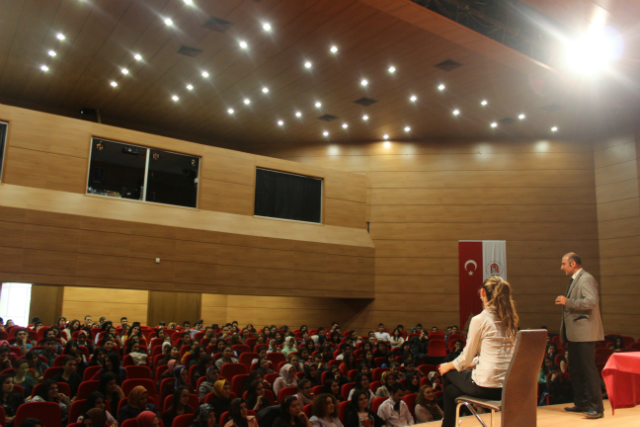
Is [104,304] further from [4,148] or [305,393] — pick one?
[305,393]

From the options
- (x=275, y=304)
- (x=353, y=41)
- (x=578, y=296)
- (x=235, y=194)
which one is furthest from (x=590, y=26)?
(x=275, y=304)

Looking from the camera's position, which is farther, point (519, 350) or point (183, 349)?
point (183, 349)

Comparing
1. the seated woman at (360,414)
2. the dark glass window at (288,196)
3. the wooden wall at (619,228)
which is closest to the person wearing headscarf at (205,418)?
the seated woman at (360,414)

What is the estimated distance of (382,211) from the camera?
15086 millimetres

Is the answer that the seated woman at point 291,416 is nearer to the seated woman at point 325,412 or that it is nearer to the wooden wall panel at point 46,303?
the seated woman at point 325,412

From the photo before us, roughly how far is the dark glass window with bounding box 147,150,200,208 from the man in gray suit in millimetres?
9741

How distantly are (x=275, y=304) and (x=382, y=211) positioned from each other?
442cm

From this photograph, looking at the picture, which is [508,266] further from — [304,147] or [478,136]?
[304,147]

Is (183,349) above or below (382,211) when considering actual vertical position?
below

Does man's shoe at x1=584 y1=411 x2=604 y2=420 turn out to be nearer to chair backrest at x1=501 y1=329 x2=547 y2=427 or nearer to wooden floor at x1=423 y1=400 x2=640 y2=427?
wooden floor at x1=423 y1=400 x2=640 y2=427

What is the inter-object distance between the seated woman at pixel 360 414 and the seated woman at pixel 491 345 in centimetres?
271

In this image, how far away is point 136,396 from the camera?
4734 millimetres

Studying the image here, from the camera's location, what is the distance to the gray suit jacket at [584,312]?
3785 mm

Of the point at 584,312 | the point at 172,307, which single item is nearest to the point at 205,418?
the point at 584,312
